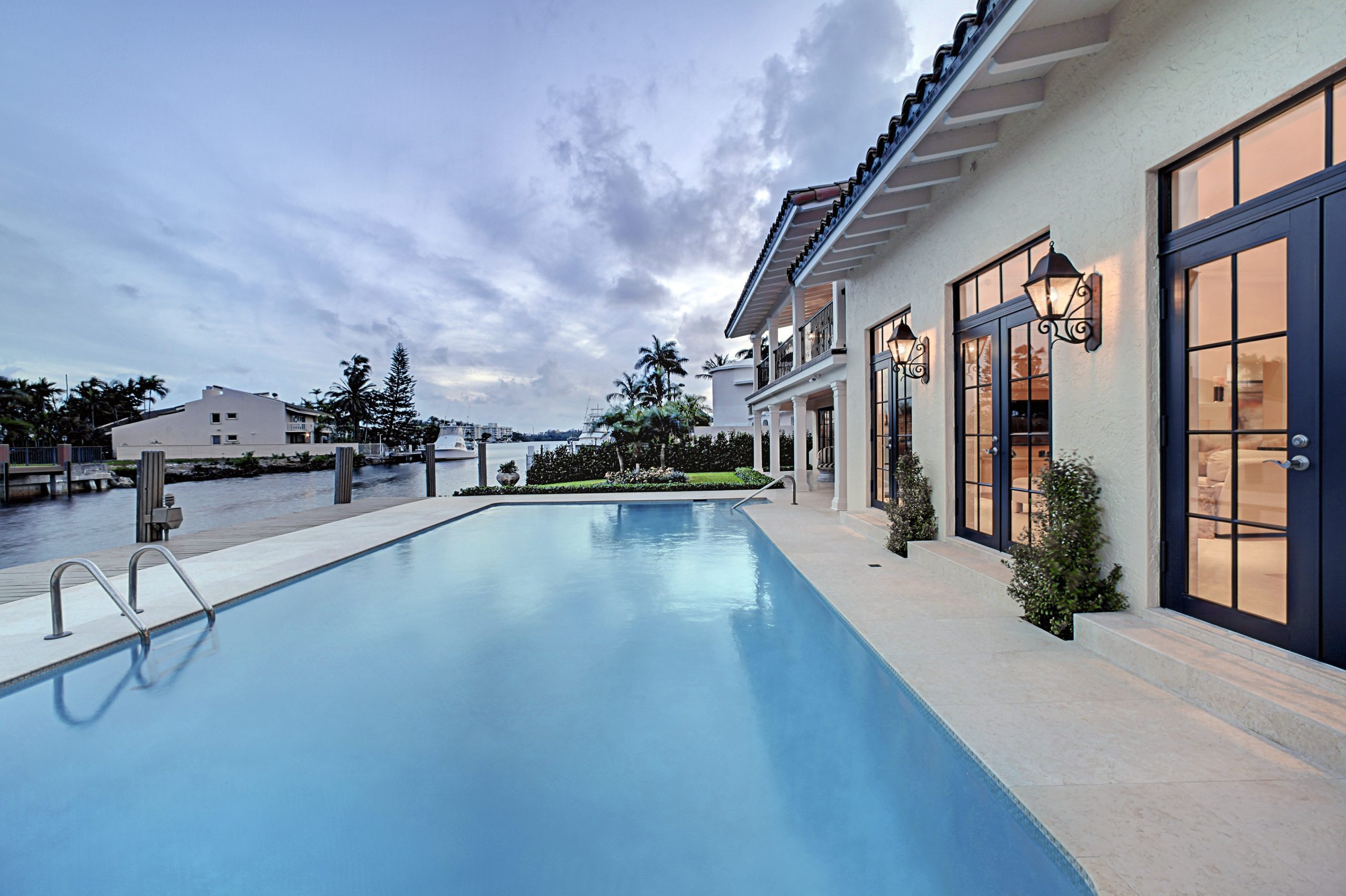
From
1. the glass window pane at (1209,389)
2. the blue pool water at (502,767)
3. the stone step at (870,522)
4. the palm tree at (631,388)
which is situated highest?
the palm tree at (631,388)

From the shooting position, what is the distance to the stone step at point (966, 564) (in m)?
5.00

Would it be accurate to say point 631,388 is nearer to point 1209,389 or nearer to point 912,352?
point 912,352

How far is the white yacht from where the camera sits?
76375mm

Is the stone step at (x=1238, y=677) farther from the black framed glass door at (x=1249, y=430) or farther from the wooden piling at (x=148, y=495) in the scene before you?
the wooden piling at (x=148, y=495)

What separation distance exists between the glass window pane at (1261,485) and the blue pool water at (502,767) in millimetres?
2172

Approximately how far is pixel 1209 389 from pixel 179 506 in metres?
29.4

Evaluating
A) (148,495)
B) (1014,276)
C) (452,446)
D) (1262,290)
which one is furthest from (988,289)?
(452,446)

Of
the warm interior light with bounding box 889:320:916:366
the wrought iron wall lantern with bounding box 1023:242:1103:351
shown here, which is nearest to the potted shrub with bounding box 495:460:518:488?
the warm interior light with bounding box 889:320:916:366

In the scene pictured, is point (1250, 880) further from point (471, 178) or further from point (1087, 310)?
point (471, 178)

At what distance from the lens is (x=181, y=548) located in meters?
8.97

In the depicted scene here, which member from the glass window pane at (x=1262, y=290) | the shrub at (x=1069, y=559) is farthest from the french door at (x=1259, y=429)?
the shrub at (x=1069, y=559)

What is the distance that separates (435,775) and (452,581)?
15.0ft

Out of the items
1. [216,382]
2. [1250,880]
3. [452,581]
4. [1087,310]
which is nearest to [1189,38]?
[1087,310]

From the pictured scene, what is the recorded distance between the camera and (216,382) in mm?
61188
